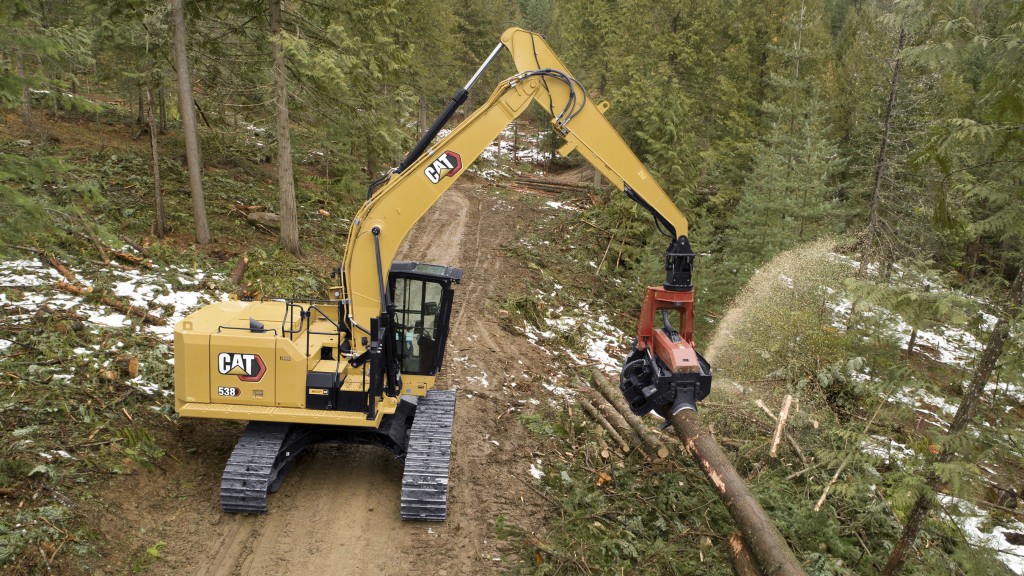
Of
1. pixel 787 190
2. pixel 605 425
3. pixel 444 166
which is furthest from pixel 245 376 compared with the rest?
pixel 787 190

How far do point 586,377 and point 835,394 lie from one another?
17.1ft

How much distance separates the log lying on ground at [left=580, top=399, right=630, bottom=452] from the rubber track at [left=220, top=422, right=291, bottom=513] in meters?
5.51

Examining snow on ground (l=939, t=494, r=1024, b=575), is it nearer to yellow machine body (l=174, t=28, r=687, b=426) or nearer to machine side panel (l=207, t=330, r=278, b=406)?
yellow machine body (l=174, t=28, r=687, b=426)

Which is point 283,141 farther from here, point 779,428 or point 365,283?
point 779,428

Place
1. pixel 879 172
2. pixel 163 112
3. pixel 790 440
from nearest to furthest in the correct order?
pixel 790 440 → pixel 879 172 → pixel 163 112

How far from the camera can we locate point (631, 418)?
11227 millimetres

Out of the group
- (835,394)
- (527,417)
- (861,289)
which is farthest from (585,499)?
(835,394)

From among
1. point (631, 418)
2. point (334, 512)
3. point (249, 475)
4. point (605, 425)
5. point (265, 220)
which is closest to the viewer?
point (249, 475)

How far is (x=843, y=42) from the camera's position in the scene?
44.3 metres

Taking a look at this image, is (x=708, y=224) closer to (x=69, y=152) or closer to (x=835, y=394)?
(x=835, y=394)

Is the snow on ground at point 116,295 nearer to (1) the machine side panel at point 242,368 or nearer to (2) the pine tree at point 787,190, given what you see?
(1) the machine side panel at point 242,368

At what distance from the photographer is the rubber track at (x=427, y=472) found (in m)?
8.34

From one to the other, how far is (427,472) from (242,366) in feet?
9.31

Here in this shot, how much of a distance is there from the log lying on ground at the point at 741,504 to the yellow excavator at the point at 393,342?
1.22 feet
